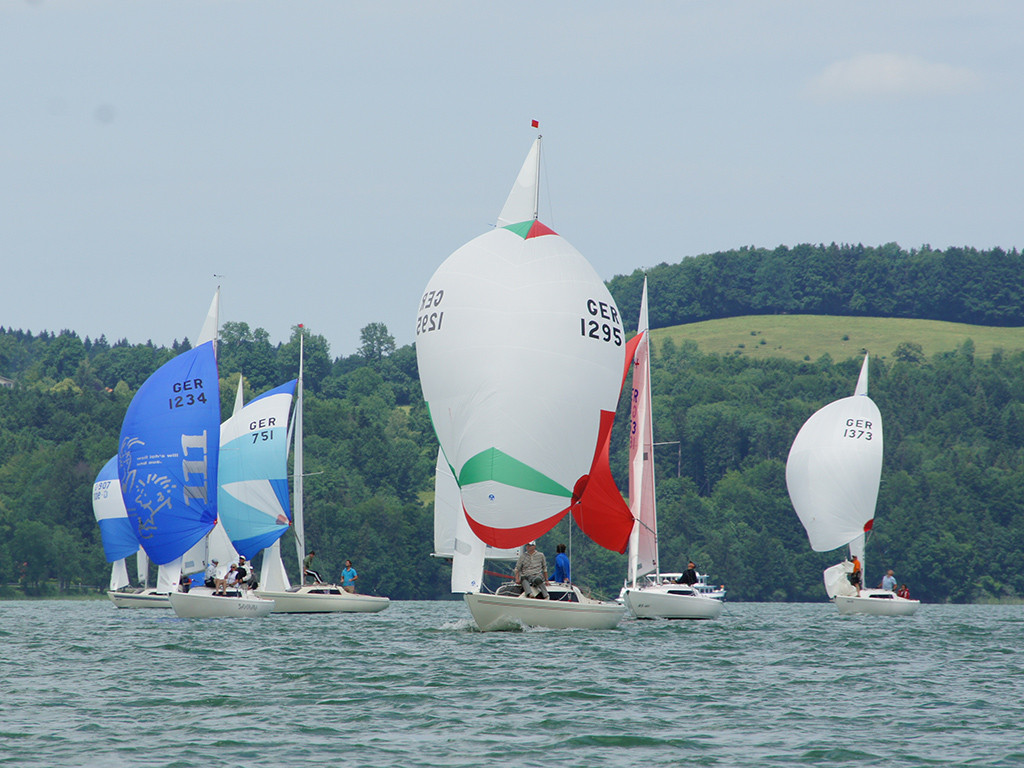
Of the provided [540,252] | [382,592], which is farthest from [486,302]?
[382,592]

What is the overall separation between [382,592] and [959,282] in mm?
116369

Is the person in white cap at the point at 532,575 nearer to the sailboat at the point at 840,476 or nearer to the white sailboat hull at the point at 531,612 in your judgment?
the white sailboat hull at the point at 531,612

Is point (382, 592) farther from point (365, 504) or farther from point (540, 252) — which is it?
point (540, 252)

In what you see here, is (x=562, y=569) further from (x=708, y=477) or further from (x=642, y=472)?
(x=708, y=477)

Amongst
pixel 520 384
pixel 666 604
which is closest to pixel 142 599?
pixel 666 604

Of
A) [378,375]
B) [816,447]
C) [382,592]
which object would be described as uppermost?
[378,375]

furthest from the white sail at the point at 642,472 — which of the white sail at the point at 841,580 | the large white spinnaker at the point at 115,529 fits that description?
the large white spinnaker at the point at 115,529

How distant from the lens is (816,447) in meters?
62.2

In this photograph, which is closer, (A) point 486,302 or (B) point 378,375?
(A) point 486,302

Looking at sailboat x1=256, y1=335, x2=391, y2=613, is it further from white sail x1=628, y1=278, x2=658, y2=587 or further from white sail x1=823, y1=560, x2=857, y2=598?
white sail x1=823, y1=560, x2=857, y2=598

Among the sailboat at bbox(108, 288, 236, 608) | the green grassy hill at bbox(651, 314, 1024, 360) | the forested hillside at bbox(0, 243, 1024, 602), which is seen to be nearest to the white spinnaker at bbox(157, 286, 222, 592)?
the sailboat at bbox(108, 288, 236, 608)

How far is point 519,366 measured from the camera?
31.6 meters

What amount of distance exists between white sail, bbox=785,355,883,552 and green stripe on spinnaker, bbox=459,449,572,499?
99.5ft

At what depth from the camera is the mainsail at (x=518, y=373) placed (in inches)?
1243
